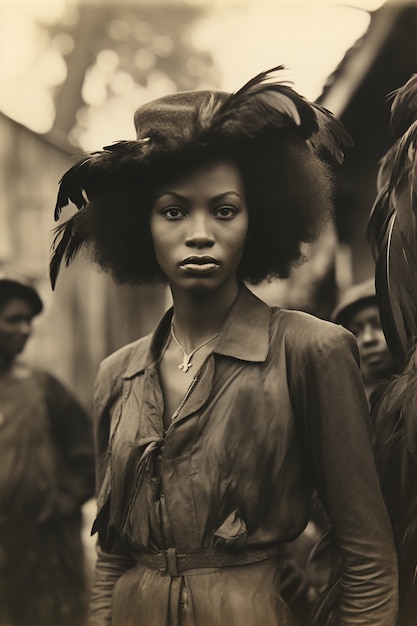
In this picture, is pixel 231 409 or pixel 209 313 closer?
pixel 231 409

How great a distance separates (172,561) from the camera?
92.7 inches

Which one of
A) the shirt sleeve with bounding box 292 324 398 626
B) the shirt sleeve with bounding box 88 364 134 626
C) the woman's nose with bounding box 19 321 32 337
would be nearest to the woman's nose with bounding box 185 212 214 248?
the shirt sleeve with bounding box 292 324 398 626

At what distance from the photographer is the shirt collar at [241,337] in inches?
95.0

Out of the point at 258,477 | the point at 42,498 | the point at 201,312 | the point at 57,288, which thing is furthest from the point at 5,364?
the point at 258,477

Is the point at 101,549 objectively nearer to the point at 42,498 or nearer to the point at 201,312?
the point at 42,498

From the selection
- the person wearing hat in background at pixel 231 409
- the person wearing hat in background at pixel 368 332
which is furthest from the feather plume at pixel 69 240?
the person wearing hat in background at pixel 368 332

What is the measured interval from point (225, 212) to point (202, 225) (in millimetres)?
85

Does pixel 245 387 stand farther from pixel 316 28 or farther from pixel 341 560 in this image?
pixel 316 28

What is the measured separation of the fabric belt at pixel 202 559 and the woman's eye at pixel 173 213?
2.87 ft

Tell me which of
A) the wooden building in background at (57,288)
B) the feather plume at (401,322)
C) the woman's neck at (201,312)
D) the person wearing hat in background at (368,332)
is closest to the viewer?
the woman's neck at (201,312)

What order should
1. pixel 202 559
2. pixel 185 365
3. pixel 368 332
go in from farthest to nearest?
pixel 368 332
pixel 185 365
pixel 202 559

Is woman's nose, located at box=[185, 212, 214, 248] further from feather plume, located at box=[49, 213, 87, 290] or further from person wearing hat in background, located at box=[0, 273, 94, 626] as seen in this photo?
person wearing hat in background, located at box=[0, 273, 94, 626]

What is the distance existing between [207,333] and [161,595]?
2.33ft

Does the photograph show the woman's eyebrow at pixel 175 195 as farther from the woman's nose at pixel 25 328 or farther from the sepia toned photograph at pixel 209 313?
the woman's nose at pixel 25 328
